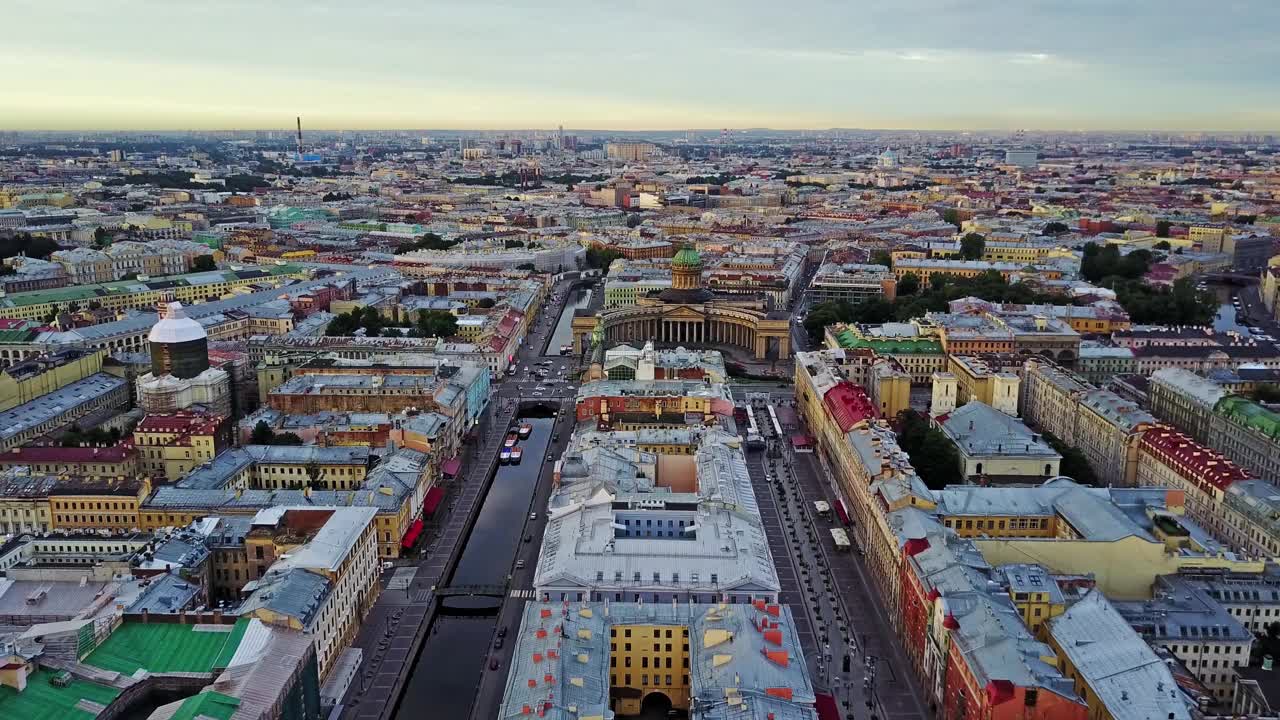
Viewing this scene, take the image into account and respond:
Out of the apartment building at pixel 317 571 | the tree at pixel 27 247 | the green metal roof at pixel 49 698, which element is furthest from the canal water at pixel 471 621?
the tree at pixel 27 247

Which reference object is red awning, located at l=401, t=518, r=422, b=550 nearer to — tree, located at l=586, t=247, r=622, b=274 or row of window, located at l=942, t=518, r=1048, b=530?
row of window, located at l=942, t=518, r=1048, b=530

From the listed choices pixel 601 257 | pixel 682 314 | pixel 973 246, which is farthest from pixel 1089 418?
pixel 601 257

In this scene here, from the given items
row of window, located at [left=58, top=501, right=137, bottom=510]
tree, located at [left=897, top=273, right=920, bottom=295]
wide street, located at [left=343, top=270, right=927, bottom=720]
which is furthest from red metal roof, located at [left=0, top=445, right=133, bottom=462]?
tree, located at [left=897, top=273, right=920, bottom=295]

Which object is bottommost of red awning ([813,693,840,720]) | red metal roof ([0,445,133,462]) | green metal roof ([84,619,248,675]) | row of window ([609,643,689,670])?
red awning ([813,693,840,720])

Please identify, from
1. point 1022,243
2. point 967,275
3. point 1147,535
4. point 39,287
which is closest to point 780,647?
point 1147,535

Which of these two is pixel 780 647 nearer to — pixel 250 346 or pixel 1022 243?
pixel 250 346

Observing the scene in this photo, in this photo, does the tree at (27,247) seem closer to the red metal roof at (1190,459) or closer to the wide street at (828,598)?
the wide street at (828,598)

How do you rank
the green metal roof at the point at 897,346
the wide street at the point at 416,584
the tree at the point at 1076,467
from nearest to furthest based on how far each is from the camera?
the wide street at the point at 416,584 < the tree at the point at 1076,467 < the green metal roof at the point at 897,346
